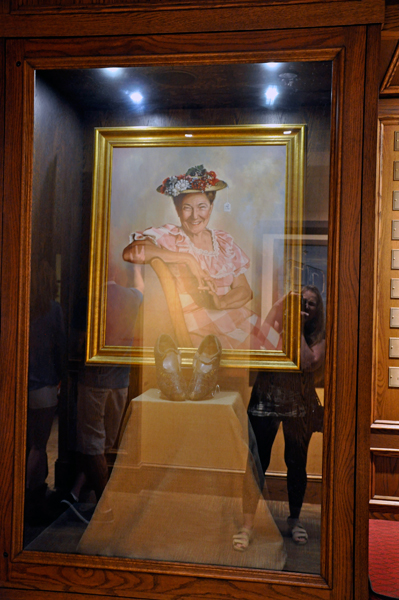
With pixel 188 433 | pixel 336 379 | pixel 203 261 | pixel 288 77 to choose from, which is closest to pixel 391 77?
pixel 288 77

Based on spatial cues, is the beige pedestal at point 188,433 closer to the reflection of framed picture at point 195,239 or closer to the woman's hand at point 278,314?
the reflection of framed picture at point 195,239

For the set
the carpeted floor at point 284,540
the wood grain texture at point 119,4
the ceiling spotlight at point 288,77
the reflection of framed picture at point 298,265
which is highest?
the wood grain texture at point 119,4

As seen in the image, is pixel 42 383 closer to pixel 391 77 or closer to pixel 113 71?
pixel 113 71

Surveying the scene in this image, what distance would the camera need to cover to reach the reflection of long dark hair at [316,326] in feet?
4.80

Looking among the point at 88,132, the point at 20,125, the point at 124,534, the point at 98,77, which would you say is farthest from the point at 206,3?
the point at 124,534

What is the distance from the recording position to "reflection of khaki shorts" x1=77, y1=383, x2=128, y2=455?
1.55 meters

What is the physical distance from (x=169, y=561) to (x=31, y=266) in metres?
1.01

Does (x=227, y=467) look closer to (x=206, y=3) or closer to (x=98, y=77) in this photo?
Answer: (x=98, y=77)

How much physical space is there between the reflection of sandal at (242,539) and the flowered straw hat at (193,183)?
1.04 m

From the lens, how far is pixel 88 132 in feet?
5.07

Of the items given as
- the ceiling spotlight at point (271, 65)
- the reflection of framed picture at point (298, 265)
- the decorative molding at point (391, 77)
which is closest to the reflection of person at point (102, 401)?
the reflection of framed picture at point (298, 265)

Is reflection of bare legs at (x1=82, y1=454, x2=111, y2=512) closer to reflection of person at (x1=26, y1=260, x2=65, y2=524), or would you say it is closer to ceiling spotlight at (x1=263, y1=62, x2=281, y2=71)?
reflection of person at (x1=26, y1=260, x2=65, y2=524)

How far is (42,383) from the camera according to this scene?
157 centimetres

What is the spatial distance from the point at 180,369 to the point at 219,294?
263mm
